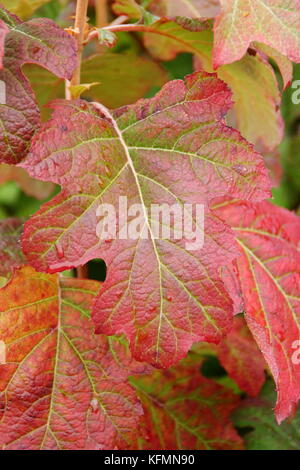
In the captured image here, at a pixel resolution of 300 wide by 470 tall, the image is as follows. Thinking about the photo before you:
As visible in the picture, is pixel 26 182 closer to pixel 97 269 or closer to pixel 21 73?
pixel 97 269

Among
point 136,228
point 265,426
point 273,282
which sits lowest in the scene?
point 265,426

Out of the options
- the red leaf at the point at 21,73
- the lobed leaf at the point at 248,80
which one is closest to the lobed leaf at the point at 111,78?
the lobed leaf at the point at 248,80

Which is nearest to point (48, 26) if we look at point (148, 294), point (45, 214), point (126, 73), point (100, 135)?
point (100, 135)

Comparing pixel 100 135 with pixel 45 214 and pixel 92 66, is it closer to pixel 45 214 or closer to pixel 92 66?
pixel 45 214

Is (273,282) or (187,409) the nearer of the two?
(273,282)

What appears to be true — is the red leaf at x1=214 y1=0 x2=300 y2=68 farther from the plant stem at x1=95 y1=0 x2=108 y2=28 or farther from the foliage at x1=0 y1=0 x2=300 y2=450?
the plant stem at x1=95 y1=0 x2=108 y2=28

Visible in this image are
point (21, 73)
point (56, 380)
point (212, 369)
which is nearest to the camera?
point (21, 73)

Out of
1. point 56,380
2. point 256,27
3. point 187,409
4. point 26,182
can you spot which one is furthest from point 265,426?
point 256,27
